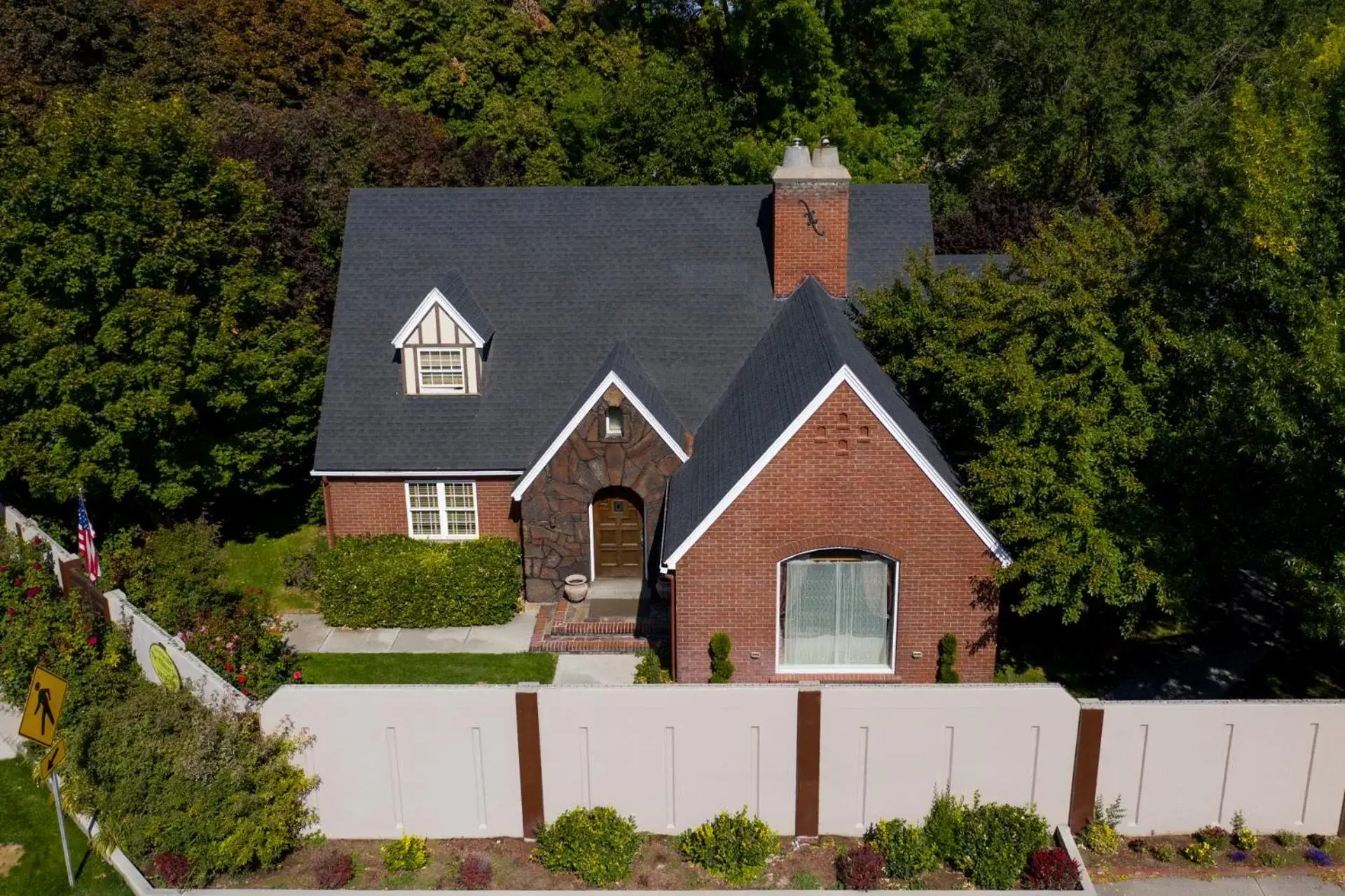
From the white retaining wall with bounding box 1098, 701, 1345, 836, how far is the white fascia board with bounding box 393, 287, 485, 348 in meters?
14.4

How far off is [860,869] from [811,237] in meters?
14.4

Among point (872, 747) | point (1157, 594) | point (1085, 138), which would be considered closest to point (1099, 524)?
point (1157, 594)

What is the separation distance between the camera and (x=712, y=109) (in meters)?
39.2

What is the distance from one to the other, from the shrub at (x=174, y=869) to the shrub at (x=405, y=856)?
2.26m

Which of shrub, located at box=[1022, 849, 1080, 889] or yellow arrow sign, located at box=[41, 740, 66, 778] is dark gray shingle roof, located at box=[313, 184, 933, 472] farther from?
shrub, located at box=[1022, 849, 1080, 889]

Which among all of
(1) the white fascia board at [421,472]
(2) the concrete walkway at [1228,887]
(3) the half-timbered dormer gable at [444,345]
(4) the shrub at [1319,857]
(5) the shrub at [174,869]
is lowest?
(2) the concrete walkway at [1228,887]

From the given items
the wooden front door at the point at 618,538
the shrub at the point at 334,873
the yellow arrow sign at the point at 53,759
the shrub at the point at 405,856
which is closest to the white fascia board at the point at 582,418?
the wooden front door at the point at 618,538

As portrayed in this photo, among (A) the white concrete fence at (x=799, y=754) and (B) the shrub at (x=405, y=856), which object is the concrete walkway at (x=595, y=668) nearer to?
(A) the white concrete fence at (x=799, y=754)

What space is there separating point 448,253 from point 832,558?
12125 mm

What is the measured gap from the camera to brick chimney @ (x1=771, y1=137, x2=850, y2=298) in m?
22.8

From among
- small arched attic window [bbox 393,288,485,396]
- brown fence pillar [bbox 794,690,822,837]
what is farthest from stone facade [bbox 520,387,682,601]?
brown fence pillar [bbox 794,690,822,837]

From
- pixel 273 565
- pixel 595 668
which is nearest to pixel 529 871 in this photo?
pixel 595 668

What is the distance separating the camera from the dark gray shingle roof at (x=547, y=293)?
22391 mm

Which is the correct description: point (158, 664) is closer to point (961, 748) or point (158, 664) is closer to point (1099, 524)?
point (961, 748)
